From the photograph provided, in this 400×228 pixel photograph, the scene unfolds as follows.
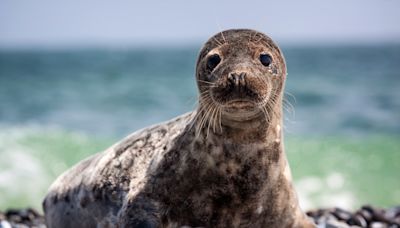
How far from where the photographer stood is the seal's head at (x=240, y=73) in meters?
3.93

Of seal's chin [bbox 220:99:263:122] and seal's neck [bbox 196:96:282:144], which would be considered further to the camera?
seal's neck [bbox 196:96:282:144]

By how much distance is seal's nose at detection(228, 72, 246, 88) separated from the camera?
3.90 meters

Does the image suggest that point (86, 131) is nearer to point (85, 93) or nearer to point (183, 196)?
point (85, 93)

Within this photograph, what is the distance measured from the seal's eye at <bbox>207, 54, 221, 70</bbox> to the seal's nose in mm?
321

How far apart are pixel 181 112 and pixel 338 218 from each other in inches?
608

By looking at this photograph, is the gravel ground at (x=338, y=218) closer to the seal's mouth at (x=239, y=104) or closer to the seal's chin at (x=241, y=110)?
the seal's chin at (x=241, y=110)

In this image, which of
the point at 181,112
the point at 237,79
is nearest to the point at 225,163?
the point at 237,79

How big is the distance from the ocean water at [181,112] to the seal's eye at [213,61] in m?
0.61

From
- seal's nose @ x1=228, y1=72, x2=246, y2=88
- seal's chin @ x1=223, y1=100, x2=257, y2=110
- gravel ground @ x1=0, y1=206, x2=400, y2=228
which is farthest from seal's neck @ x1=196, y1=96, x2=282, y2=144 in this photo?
gravel ground @ x1=0, y1=206, x2=400, y2=228

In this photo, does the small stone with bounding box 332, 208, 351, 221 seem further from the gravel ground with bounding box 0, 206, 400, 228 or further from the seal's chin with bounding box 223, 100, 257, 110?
the seal's chin with bounding box 223, 100, 257, 110

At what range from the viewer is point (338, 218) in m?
6.99

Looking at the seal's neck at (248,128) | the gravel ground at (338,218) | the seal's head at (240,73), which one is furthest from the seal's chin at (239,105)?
the gravel ground at (338,218)

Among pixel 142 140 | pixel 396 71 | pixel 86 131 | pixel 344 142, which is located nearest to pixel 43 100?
pixel 86 131

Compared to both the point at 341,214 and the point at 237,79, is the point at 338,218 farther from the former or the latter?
the point at 237,79
